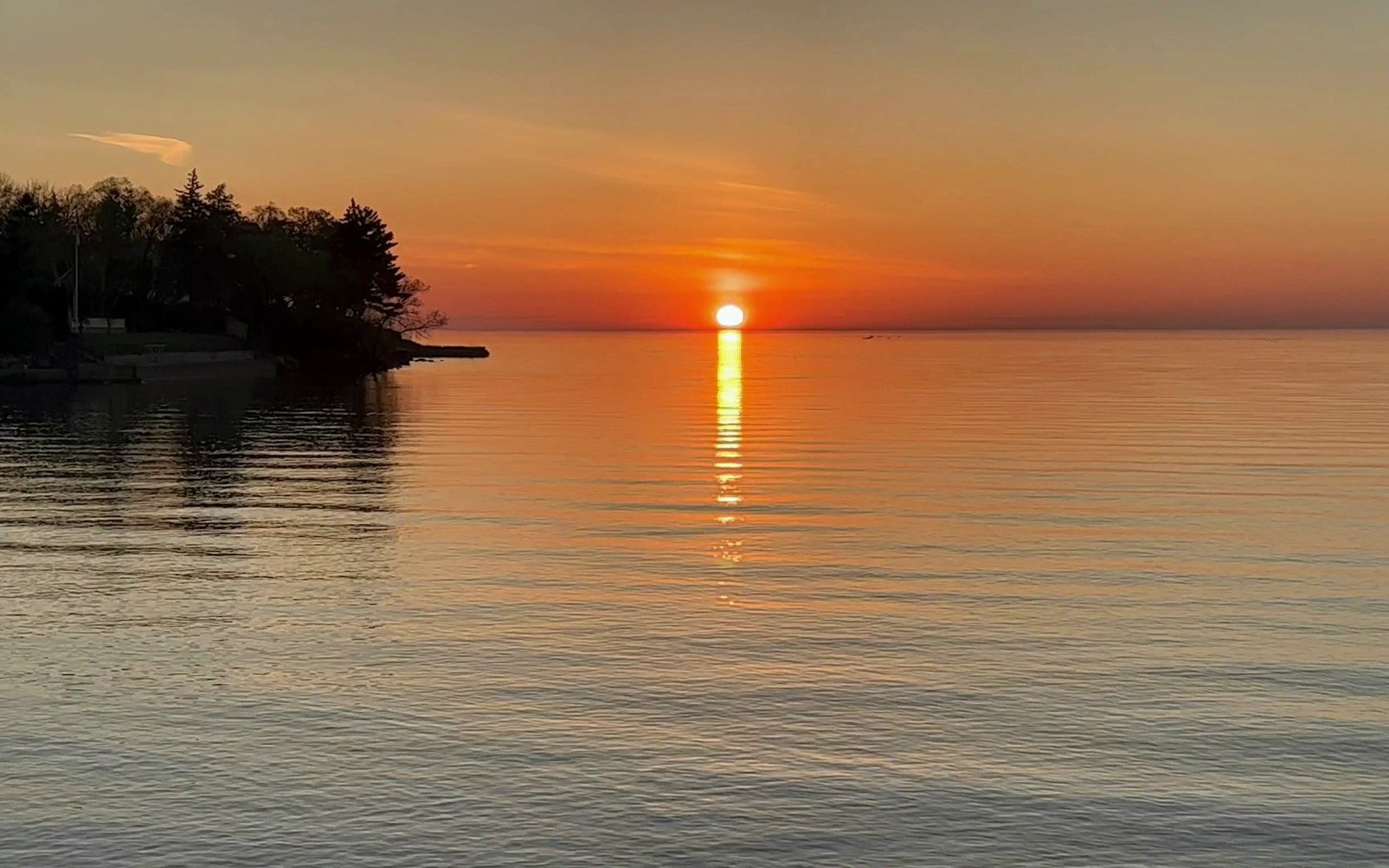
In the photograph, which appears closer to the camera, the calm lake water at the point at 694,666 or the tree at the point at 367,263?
the calm lake water at the point at 694,666

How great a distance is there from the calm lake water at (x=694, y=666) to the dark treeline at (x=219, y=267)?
103 m

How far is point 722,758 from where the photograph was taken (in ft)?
48.8

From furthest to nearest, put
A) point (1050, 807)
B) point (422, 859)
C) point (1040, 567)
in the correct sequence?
point (1040, 567), point (1050, 807), point (422, 859)

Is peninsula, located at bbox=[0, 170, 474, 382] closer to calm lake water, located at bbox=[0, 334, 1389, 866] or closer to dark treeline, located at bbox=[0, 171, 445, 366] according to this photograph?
dark treeline, located at bbox=[0, 171, 445, 366]

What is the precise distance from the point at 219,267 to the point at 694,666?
142049 millimetres

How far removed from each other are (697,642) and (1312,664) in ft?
27.1

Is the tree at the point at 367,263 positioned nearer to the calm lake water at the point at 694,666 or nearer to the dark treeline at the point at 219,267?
the dark treeline at the point at 219,267

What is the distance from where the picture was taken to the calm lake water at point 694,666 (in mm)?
12938

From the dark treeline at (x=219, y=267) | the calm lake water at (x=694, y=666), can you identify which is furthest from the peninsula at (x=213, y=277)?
the calm lake water at (x=694, y=666)

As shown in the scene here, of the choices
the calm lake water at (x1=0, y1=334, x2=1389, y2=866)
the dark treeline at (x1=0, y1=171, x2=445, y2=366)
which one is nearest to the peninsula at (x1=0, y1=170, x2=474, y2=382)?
the dark treeline at (x1=0, y1=171, x2=445, y2=366)

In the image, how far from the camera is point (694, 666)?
18969 mm

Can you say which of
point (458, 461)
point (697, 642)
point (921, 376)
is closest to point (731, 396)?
point (921, 376)

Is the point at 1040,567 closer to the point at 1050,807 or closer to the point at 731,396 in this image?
the point at 1050,807

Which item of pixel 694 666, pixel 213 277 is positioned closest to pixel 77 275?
pixel 213 277
